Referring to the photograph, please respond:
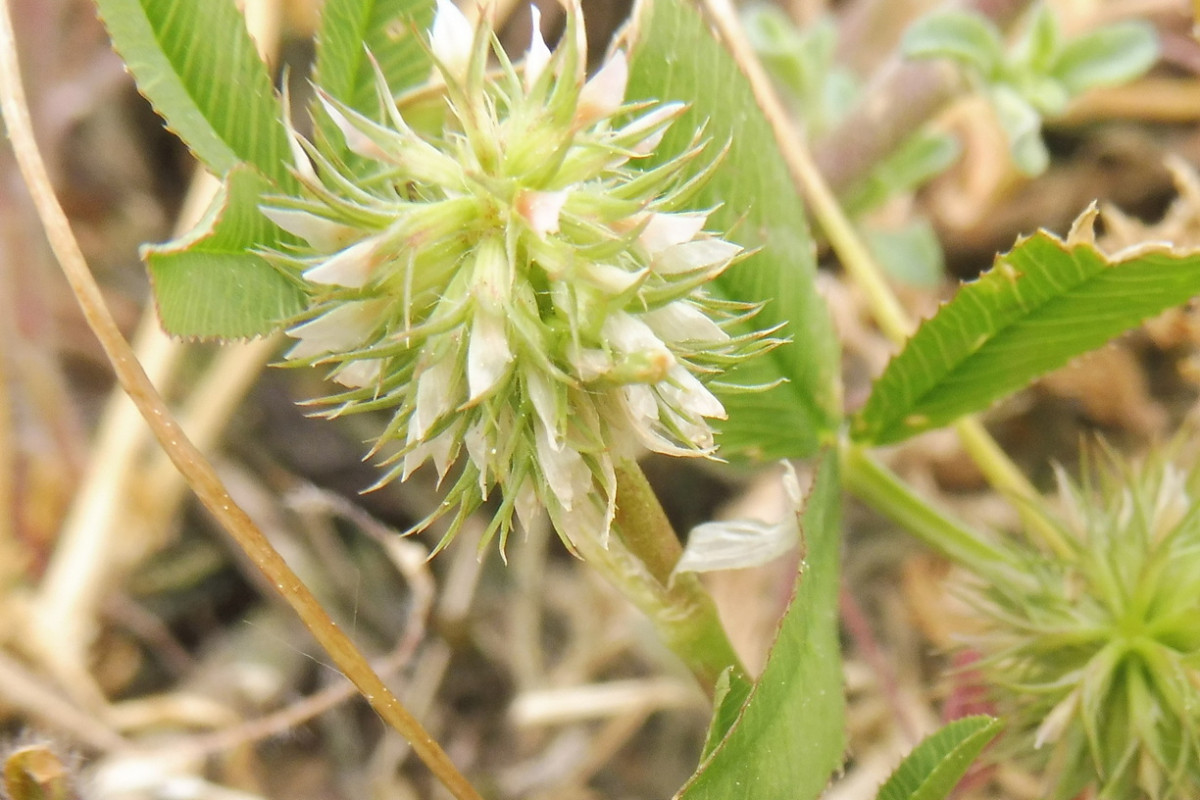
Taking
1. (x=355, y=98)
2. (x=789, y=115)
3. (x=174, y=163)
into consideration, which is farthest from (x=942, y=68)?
(x=174, y=163)

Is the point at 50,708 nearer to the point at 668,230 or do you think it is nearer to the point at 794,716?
the point at 794,716

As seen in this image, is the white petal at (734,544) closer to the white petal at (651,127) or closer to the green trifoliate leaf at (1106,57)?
the white petal at (651,127)

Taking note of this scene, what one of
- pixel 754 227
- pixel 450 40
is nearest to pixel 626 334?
pixel 450 40

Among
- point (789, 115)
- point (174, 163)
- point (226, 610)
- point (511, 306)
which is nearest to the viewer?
point (511, 306)

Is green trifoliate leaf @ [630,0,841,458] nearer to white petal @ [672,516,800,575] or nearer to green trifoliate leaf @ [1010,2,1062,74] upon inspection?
white petal @ [672,516,800,575]

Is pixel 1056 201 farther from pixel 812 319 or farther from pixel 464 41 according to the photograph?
pixel 464 41

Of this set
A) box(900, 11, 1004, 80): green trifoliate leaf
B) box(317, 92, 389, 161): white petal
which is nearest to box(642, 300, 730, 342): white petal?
box(317, 92, 389, 161): white petal
